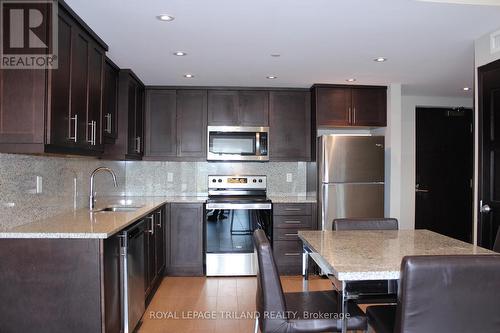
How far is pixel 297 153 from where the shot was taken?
4590mm

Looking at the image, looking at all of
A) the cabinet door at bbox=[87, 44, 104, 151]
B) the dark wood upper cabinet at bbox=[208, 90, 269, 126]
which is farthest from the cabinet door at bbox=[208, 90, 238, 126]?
the cabinet door at bbox=[87, 44, 104, 151]

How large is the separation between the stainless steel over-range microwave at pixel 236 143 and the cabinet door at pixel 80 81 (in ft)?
6.42

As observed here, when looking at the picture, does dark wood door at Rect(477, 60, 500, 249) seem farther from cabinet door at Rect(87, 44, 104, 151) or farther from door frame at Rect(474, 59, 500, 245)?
cabinet door at Rect(87, 44, 104, 151)

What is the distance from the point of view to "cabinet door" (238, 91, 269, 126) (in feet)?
15.0

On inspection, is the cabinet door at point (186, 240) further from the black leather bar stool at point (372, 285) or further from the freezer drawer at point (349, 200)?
the black leather bar stool at point (372, 285)

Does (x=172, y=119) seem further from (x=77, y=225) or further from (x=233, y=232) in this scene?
(x=77, y=225)

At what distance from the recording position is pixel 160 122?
14.9 feet

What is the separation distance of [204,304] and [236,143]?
1.88 m

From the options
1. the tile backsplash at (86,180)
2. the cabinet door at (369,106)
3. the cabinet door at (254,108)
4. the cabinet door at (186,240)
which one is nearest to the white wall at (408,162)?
the cabinet door at (369,106)

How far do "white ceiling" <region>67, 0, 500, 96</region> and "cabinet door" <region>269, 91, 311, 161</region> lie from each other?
466mm


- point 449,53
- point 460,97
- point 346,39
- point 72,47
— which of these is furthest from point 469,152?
point 72,47

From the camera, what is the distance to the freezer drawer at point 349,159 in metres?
4.14

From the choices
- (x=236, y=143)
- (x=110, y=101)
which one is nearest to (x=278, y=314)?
(x=110, y=101)

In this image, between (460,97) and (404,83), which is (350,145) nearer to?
(404,83)
